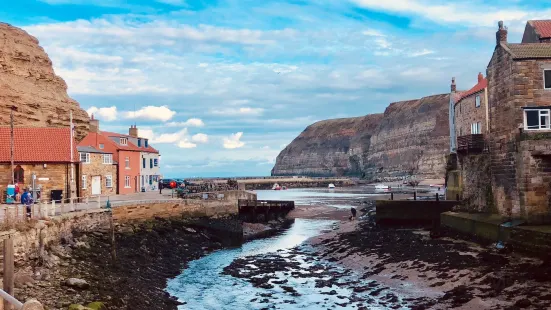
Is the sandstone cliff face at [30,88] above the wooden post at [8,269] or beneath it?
above

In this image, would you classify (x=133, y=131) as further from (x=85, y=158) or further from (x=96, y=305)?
(x=96, y=305)

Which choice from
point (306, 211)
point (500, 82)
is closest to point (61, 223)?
point (500, 82)

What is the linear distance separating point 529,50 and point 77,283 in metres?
28.9

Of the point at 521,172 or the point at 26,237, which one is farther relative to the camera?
the point at 521,172

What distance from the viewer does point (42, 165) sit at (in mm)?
39000

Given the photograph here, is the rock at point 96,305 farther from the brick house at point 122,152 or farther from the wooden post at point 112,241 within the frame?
the brick house at point 122,152

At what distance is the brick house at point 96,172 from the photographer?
44.6 metres

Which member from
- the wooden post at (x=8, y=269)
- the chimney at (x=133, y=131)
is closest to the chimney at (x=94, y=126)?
the chimney at (x=133, y=131)

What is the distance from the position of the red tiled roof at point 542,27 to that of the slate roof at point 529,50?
869 centimetres

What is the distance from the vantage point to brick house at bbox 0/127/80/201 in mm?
38375

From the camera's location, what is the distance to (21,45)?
8131 cm

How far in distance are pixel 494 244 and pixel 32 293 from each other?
2475 cm

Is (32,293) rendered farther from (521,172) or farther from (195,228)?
(521,172)

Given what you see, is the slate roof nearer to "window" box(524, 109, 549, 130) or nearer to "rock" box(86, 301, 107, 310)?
"window" box(524, 109, 549, 130)
